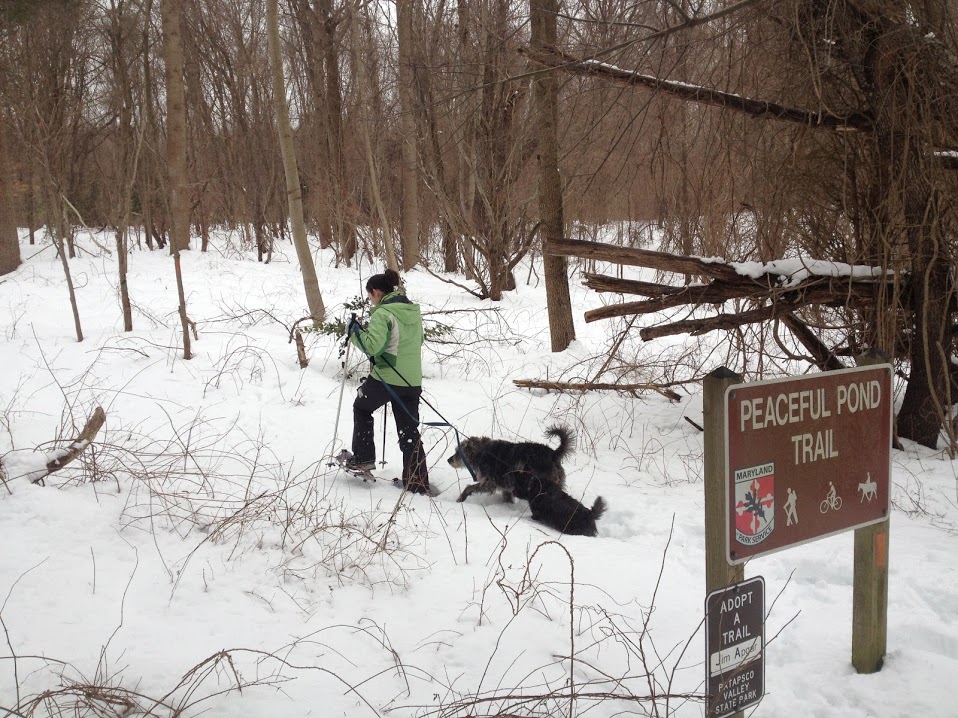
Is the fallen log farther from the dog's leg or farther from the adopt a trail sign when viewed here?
the adopt a trail sign

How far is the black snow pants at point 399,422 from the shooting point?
6.26m

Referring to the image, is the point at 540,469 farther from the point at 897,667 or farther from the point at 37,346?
the point at 37,346

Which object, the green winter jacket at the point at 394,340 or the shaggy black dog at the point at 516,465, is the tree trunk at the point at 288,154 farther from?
the shaggy black dog at the point at 516,465

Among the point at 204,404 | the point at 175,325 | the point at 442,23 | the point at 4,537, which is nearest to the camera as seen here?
the point at 4,537

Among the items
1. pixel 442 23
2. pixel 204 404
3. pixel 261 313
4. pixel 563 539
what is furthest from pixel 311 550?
pixel 442 23

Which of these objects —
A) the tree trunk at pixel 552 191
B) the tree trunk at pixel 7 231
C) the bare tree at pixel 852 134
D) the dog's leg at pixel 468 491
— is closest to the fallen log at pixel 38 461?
the dog's leg at pixel 468 491

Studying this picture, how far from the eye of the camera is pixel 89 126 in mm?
23344

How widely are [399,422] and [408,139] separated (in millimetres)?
14187

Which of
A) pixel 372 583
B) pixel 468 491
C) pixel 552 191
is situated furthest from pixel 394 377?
pixel 552 191

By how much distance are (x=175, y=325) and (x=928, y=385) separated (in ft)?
32.3

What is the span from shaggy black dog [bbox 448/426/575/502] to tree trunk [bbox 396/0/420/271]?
13321 mm

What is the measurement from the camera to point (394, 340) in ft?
20.2

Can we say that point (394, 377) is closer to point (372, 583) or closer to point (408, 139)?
point (372, 583)

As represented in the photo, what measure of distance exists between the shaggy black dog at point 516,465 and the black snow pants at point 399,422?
445 mm
